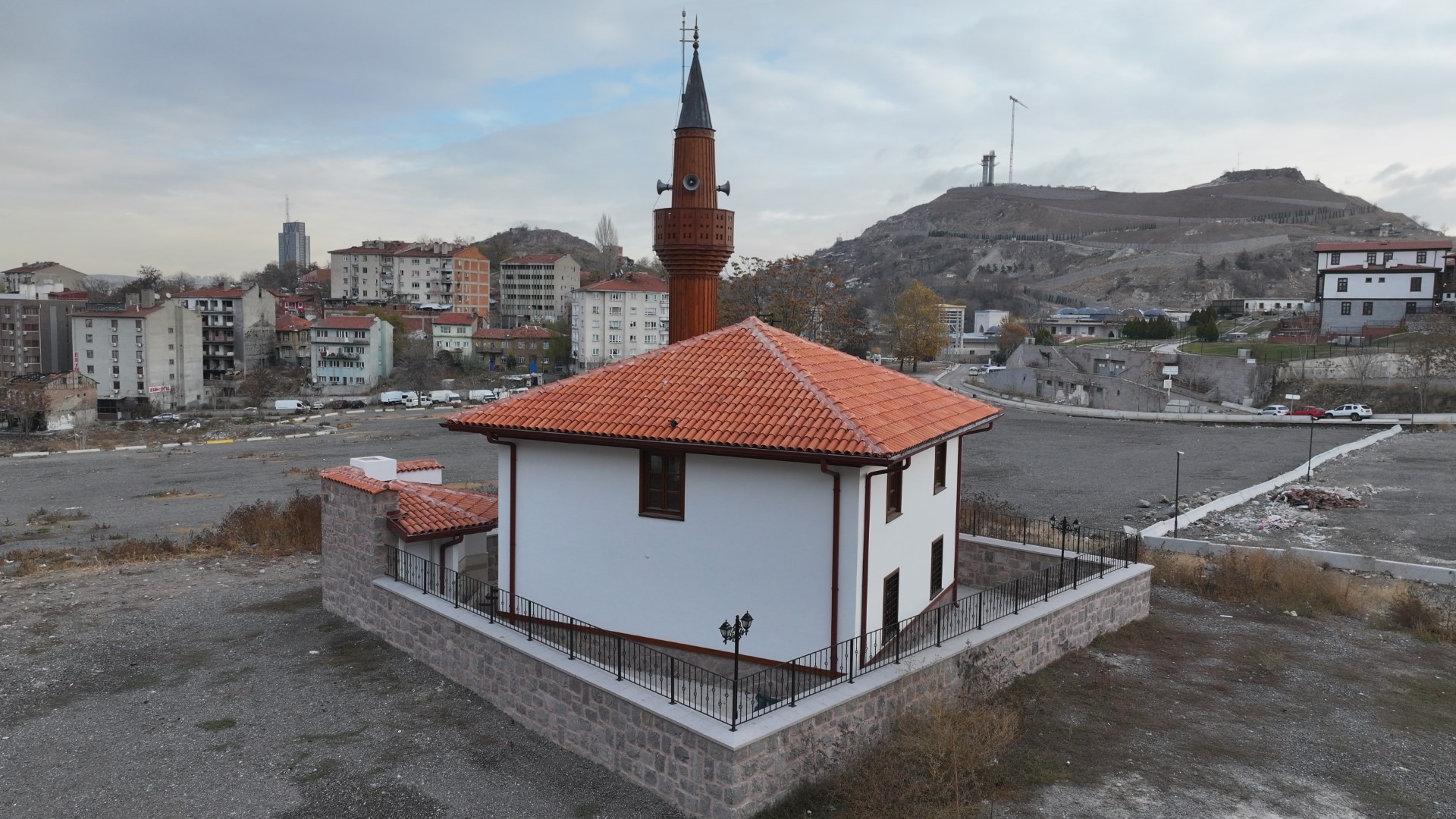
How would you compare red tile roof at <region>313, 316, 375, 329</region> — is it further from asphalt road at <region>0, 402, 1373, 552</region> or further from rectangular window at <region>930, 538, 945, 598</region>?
rectangular window at <region>930, 538, 945, 598</region>

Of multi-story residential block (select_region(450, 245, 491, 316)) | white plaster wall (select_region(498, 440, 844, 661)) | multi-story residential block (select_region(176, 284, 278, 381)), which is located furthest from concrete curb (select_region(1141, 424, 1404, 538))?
multi-story residential block (select_region(450, 245, 491, 316))

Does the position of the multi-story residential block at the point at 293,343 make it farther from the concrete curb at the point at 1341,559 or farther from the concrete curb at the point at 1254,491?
the concrete curb at the point at 1341,559

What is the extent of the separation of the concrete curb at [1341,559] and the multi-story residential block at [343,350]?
3038 inches

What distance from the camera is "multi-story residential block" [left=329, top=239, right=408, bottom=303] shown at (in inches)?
4887

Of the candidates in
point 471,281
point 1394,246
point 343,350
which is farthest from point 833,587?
point 471,281

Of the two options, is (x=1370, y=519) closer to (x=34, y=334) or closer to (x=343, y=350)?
(x=343, y=350)

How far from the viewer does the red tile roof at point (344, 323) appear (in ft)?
276

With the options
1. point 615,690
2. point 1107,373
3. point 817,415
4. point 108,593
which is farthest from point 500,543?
point 1107,373

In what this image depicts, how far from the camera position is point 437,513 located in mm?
14398

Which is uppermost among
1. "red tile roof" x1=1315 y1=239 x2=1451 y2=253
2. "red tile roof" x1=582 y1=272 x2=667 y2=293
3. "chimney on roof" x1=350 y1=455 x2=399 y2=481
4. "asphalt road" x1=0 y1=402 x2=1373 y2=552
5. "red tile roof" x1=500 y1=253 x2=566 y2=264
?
"red tile roof" x1=500 y1=253 x2=566 y2=264

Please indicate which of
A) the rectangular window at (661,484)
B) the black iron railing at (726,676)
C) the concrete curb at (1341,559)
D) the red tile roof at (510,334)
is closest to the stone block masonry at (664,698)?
the black iron railing at (726,676)

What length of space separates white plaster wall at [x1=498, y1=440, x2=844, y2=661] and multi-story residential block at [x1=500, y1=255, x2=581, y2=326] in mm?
114234

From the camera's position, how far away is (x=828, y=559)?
1080 cm

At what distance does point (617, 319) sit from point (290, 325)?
112 feet
